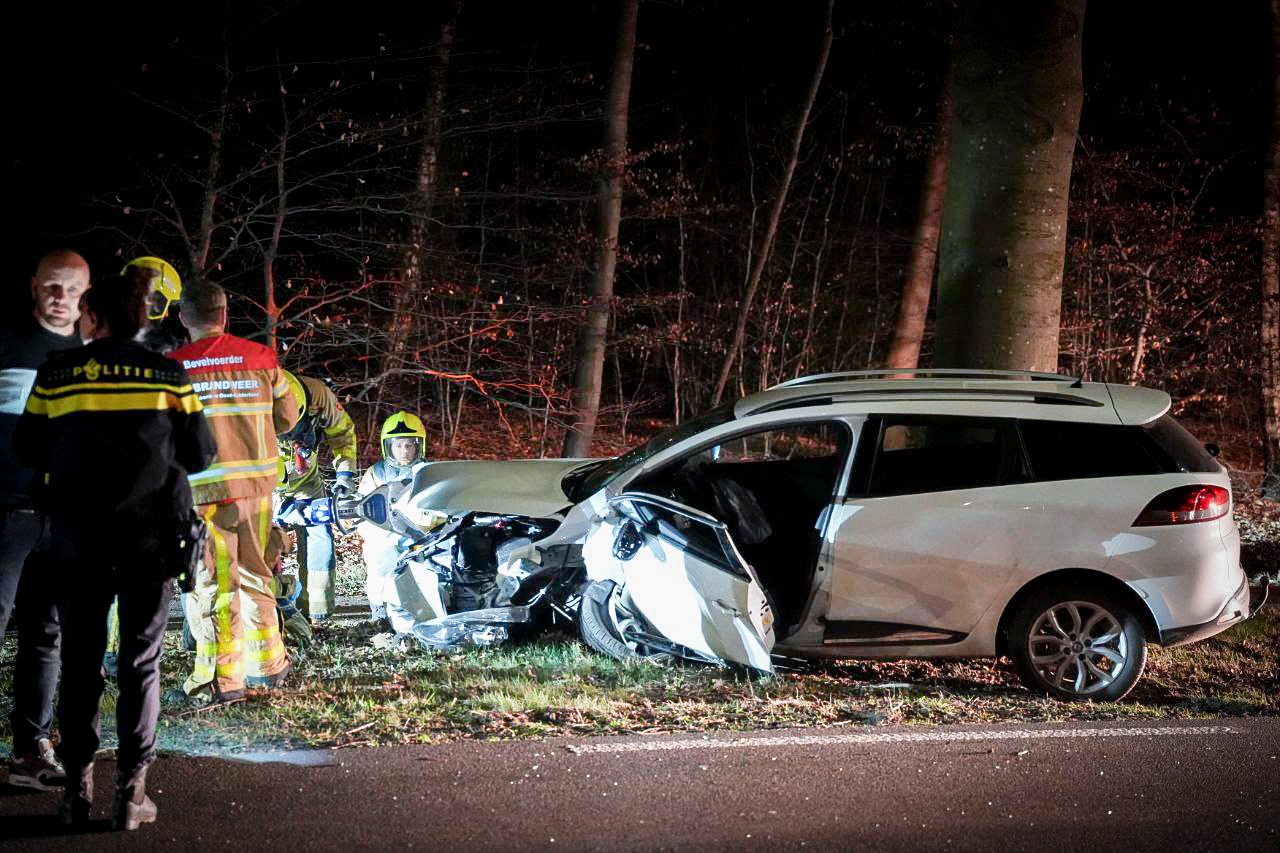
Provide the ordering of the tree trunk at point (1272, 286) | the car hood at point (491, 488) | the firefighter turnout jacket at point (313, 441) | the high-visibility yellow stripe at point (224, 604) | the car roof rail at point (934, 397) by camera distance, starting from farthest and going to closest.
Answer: the tree trunk at point (1272, 286)
the car hood at point (491, 488)
the firefighter turnout jacket at point (313, 441)
the car roof rail at point (934, 397)
the high-visibility yellow stripe at point (224, 604)

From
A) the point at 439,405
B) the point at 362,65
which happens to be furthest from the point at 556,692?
the point at 439,405

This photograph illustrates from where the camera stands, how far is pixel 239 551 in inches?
215

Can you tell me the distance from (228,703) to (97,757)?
0.79 metres

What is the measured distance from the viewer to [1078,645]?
5711 mm

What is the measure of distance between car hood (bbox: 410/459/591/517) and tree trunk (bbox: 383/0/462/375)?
467 cm

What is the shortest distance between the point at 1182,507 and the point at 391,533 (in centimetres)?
418

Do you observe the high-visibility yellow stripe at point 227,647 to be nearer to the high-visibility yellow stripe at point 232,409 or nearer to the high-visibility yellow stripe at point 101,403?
the high-visibility yellow stripe at point 232,409

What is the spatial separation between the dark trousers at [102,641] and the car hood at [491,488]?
2669 mm

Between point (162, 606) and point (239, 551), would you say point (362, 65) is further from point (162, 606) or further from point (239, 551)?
point (162, 606)

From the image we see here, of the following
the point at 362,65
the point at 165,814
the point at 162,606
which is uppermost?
the point at 362,65

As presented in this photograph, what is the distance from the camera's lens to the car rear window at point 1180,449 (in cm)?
568

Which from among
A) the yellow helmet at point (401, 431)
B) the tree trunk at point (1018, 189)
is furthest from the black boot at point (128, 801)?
the tree trunk at point (1018, 189)

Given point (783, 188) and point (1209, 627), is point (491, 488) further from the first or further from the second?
point (783, 188)

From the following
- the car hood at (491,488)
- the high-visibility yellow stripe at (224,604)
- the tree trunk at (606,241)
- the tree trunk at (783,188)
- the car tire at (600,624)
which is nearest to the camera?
the high-visibility yellow stripe at (224,604)
